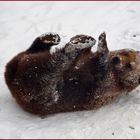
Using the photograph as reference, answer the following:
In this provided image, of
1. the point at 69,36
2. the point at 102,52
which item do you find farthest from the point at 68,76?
the point at 69,36

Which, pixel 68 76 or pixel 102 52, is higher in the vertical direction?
pixel 102 52

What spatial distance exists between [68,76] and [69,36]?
2.38m

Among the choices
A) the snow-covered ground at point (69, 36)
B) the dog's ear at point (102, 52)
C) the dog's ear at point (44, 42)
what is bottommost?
the snow-covered ground at point (69, 36)

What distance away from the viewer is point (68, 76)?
20.0 ft

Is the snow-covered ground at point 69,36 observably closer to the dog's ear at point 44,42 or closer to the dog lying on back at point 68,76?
the dog lying on back at point 68,76

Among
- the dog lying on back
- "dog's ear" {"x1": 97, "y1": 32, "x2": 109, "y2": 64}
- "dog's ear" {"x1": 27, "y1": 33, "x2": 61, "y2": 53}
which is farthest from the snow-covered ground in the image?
"dog's ear" {"x1": 27, "y1": 33, "x2": 61, "y2": 53}

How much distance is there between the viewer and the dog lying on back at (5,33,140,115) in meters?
5.99

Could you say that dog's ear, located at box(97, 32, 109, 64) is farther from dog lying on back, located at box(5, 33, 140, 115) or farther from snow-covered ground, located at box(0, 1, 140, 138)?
snow-covered ground, located at box(0, 1, 140, 138)

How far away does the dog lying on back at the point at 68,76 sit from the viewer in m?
5.99

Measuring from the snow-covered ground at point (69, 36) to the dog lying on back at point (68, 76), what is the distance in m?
0.19

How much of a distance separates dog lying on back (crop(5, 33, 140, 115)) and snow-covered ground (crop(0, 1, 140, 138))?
0.19m

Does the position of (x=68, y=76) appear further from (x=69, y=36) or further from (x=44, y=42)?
(x=69, y=36)

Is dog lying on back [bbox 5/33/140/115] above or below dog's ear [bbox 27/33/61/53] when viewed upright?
Result: below

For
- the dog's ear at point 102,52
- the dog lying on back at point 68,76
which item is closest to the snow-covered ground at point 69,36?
the dog lying on back at point 68,76
